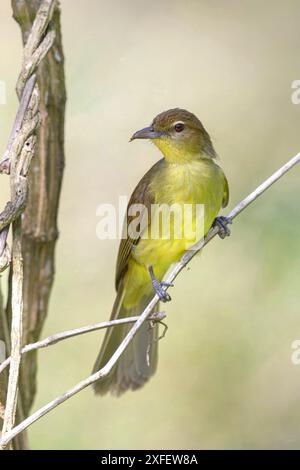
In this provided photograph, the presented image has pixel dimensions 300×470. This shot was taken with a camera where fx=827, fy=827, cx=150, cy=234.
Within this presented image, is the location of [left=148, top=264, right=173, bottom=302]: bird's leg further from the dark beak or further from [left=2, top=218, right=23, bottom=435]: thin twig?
[left=2, top=218, right=23, bottom=435]: thin twig

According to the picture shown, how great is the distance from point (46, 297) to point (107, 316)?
107cm

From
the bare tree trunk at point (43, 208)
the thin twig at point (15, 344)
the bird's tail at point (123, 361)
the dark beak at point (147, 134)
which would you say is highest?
the dark beak at point (147, 134)

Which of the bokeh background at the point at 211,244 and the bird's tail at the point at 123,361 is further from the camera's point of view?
the bokeh background at the point at 211,244

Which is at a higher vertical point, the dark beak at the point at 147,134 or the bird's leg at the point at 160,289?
the dark beak at the point at 147,134

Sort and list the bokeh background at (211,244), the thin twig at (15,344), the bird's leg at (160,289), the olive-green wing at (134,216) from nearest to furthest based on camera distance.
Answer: the thin twig at (15,344) < the bird's leg at (160,289) < the olive-green wing at (134,216) < the bokeh background at (211,244)

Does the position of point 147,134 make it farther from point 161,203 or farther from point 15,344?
point 15,344

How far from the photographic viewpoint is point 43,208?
3906 millimetres

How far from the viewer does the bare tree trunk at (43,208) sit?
12.3 feet

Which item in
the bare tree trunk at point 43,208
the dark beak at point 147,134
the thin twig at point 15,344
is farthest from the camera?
the dark beak at point 147,134

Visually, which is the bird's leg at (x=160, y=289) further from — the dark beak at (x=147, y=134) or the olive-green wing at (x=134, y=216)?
the dark beak at (x=147, y=134)

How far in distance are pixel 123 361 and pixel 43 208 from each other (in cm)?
97

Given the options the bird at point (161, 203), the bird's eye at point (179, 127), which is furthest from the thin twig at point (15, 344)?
the bird's eye at point (179, 127)

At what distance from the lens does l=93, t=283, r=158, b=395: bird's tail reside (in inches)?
163
